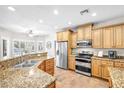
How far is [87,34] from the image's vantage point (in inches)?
188

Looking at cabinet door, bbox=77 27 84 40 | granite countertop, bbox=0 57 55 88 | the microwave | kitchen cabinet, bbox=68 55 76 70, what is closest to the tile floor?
kitchen cabinet, bbox=68 55 76 70

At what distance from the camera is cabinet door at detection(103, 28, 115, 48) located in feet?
12.9

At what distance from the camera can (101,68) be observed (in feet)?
12.9

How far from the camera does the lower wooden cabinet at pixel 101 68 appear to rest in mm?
3762

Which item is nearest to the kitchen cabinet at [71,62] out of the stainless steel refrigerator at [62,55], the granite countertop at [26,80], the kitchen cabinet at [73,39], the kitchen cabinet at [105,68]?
the stainless steel refrigerator at [62,55]

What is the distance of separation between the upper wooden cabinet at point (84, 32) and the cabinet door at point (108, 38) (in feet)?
2.43

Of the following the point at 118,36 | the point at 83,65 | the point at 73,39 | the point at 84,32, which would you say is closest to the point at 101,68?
the point at 83,65

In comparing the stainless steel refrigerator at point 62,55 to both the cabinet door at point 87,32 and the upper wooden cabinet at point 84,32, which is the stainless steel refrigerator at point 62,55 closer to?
the upper wooden cabinet at point 84,32

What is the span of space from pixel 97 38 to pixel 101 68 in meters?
1.32

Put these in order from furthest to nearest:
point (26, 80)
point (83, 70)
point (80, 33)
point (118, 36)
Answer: point (80, 33)
point (83, 70)
point (118, 36)
point (26, 80)

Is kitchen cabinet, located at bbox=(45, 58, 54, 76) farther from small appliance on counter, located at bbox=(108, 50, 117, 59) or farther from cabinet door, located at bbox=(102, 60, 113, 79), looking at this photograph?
small appliance on counter, located at bbox=(108, 50, 117, 59)

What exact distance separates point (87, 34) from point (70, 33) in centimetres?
124

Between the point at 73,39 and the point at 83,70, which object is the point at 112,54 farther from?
the point at 73,39

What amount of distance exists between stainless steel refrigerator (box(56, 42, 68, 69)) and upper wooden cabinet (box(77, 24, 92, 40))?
39.5 inches
